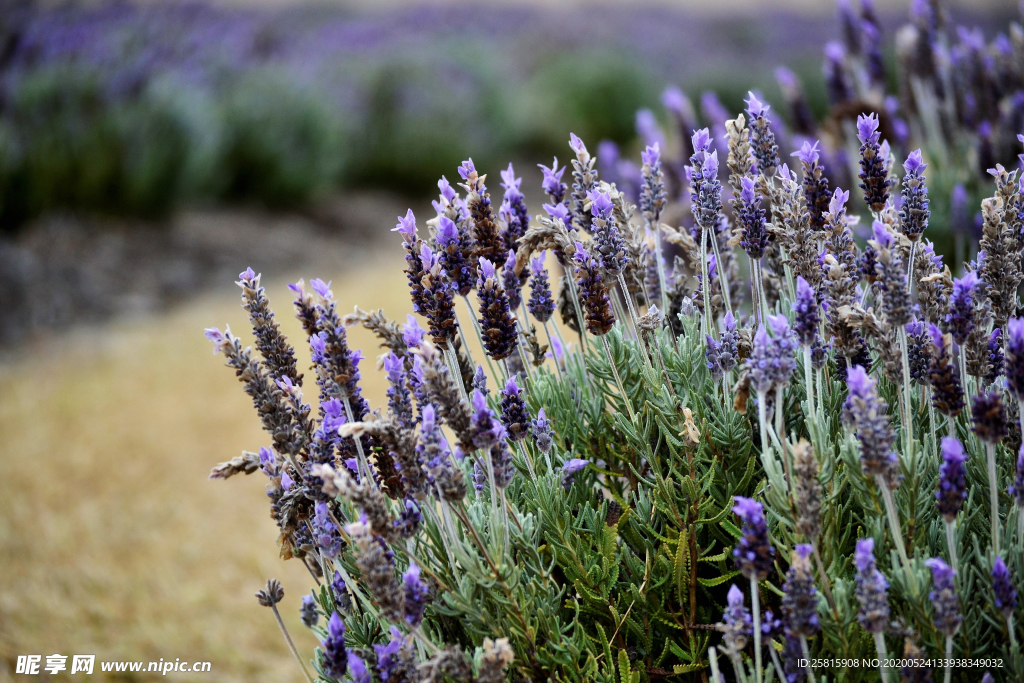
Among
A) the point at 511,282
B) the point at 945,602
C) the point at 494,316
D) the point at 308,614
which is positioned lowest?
the point at 945,602

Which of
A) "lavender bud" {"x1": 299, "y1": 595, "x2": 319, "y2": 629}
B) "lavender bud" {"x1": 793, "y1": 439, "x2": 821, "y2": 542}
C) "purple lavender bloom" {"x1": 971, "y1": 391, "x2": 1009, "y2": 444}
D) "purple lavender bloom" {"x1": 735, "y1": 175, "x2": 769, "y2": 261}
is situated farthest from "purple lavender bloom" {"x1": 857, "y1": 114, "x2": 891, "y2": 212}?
"lavender bud" {"x1": 299, "y1": 595, "x2": 319, "y2": 629}

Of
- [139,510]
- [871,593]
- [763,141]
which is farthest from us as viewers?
[139,510]

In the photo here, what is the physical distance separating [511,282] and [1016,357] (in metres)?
0.75

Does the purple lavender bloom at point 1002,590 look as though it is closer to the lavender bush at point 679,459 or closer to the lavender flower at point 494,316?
the lavender bush at point 679,459

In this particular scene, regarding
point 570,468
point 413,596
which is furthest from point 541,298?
point 413,596

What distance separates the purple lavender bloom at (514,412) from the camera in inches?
46.2

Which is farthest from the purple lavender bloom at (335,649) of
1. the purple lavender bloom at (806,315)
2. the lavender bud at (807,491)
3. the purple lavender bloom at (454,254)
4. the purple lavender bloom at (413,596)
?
the purple lavender bloom at (806,315)

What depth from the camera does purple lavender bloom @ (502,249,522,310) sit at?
4.29ft

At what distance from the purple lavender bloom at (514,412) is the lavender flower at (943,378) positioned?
0.58 metres

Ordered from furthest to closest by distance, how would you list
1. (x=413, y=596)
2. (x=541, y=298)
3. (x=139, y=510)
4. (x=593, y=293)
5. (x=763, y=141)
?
(x=139, y=510), (x=763, y=141), (x=541, y=298), (x=593, y=293), (x=413, y=596)

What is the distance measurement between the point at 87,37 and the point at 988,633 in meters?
9.09

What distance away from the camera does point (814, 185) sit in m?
1.31

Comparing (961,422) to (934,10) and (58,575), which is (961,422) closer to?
(934,10)

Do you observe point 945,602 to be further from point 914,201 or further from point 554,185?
point 554,185
